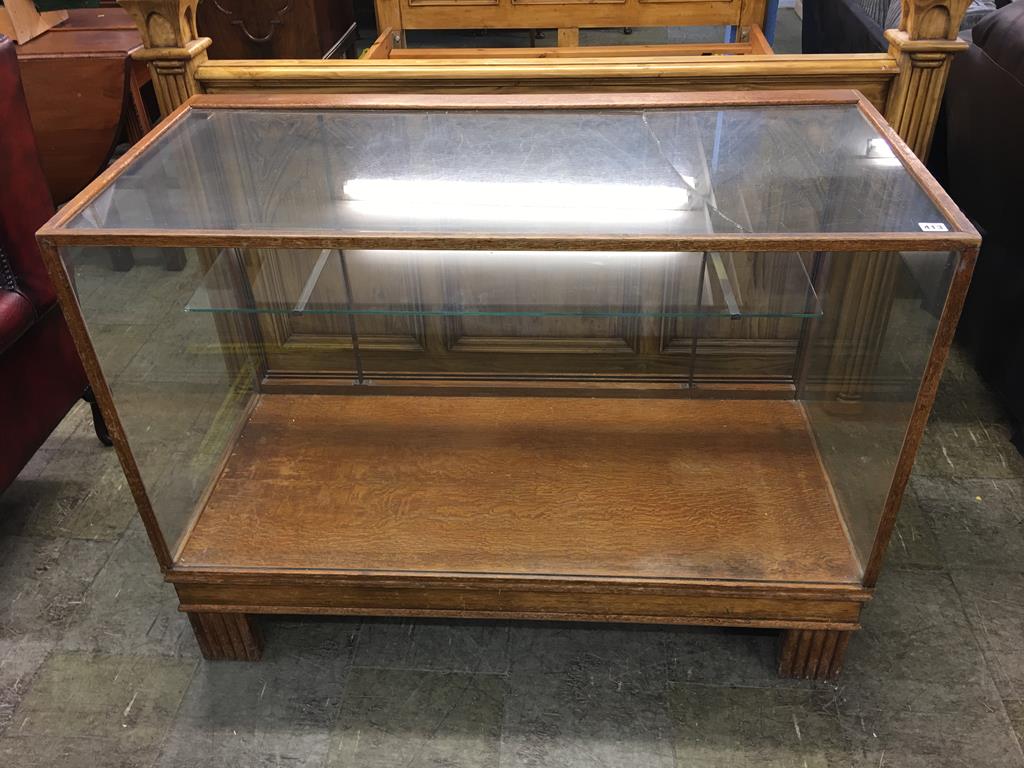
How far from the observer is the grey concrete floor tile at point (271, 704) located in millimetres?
1387

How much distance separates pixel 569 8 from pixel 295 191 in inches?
70.5

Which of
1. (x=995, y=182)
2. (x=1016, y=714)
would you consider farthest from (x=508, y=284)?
(x=995, y=182)

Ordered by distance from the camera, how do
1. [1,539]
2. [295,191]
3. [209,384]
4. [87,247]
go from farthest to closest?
1. [1,539]
2. [209,384]
3. [295,191]
4. [87,247]

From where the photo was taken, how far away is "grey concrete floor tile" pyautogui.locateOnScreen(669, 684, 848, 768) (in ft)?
4.45

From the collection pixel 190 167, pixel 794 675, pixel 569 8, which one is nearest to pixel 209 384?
pixel 190 167

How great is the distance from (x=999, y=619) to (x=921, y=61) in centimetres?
101

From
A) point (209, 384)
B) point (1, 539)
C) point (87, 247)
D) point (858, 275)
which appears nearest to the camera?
point (87, 247)

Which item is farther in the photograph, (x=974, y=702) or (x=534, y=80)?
(x=534, y=80)

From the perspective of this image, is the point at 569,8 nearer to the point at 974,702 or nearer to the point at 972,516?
the point at 972,516

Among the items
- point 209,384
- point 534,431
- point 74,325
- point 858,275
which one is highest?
point 74,325

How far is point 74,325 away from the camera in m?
1.16

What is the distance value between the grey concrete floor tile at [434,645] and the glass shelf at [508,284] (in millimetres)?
600

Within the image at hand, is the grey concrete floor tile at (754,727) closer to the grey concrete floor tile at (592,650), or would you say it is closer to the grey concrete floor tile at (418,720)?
the grey concrete floor tile at (592,650)

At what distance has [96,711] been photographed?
146cm
